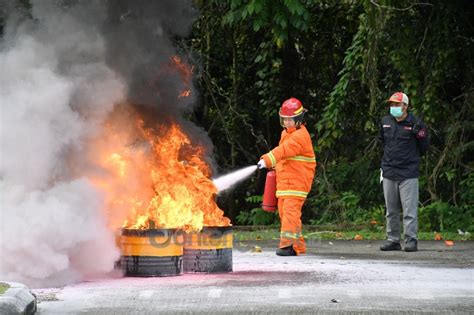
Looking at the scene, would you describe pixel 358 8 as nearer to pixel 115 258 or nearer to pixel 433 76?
pixel 433 76

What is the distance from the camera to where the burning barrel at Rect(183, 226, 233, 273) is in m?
10.2

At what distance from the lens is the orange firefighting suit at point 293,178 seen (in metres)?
12.0

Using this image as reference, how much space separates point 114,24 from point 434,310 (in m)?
4.39

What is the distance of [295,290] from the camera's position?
28.6 ft

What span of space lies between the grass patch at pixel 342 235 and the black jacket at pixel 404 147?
6.90 ft

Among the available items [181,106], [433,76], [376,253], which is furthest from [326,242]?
[181,106]

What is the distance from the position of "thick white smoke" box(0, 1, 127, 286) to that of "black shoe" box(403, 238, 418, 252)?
4.38 m

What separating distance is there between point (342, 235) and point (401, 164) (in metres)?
3.12

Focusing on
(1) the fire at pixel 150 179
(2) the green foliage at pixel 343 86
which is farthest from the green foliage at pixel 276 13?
(1) the fire at pixel 150 179

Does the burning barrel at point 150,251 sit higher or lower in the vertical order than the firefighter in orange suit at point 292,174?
lower

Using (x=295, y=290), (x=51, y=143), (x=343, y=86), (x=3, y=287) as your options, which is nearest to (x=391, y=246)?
(x=295, y=290)

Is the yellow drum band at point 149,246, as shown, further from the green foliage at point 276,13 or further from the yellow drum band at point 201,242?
the green foliage at point 276,13

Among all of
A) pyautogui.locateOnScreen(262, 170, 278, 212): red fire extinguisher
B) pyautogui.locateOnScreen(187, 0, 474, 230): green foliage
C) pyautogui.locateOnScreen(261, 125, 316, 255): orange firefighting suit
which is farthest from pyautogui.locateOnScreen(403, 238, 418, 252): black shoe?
pyautogui.locateOnScreen(187, 0, 474, 230): green foliage

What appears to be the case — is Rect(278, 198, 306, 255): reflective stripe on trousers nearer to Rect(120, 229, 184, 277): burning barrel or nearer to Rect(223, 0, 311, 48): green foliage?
Rect(120, 229, 184, 277): burning barrel
